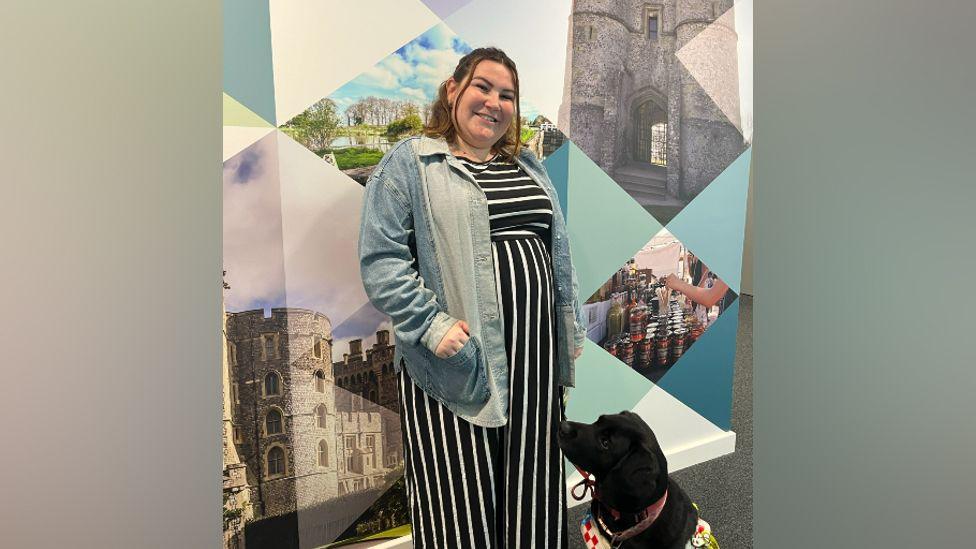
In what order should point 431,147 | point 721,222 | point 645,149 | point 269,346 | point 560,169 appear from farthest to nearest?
point 721,222, point 645,149, point 560,169, point 269,346, point 431,147

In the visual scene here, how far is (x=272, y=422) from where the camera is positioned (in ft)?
5.47

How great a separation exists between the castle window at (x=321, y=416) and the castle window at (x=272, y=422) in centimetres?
10

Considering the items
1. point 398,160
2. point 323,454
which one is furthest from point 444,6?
point 323,454

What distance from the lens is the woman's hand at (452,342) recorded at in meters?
1.40

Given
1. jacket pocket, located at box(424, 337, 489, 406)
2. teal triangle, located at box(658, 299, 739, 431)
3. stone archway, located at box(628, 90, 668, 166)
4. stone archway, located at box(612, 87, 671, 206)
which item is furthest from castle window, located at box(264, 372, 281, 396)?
teal triangle, located at box(658, 299, 739, 431)

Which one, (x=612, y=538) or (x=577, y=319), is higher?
(x=577, y=319)

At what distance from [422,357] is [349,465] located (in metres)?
0.54

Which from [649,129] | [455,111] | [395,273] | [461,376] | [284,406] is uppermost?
[649,129]

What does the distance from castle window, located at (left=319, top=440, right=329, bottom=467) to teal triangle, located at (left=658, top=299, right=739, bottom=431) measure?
141cm

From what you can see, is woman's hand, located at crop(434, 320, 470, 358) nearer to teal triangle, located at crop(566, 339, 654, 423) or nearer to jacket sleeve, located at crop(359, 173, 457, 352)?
jacket sleeve, located at crop(359, 173, 457, 352)

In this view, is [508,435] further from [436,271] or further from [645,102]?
[645,102]

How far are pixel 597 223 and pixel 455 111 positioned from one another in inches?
36.2
